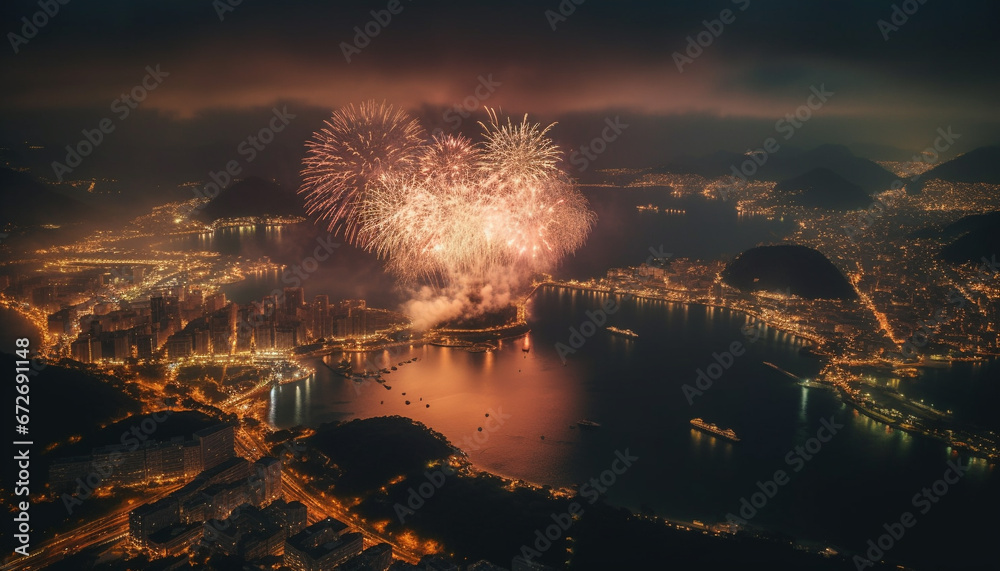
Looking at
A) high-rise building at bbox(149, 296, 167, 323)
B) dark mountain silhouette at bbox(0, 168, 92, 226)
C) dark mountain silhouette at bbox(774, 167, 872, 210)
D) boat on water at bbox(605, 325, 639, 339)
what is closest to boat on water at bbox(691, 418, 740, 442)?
boat on water at bbox(605, 325, 639, 339)

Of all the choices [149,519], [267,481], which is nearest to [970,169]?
[267,481]

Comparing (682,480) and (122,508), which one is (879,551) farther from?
(122,508)

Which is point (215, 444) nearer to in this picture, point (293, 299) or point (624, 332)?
point (293, 299)

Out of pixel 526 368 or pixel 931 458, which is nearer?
pixel 931 458

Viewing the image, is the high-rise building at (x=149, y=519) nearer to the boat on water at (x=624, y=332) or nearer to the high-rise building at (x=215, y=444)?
the high-rise building at (x=215, y=444)

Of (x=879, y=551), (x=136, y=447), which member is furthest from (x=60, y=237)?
(x=879, y=551)

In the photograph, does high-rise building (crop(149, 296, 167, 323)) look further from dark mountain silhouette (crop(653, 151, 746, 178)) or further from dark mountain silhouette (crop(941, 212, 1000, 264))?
dark mountain silhouette (crop(653, 151, 746, 178))
